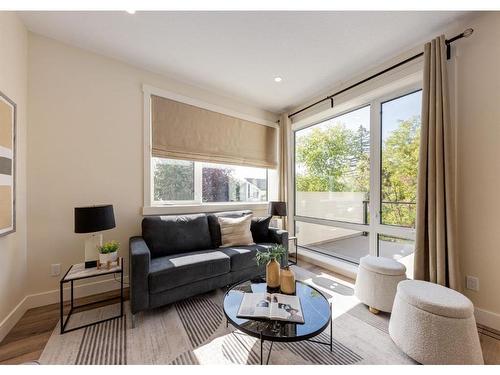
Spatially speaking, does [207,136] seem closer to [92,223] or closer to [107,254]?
[92,223]

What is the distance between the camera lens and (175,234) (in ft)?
8.21

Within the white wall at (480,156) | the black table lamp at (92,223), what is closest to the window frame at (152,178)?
the black table lamp at (92,223)

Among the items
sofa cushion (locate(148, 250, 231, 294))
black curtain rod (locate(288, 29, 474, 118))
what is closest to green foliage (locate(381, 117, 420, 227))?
black curtain rod (locate(288, 29, 474, 118))

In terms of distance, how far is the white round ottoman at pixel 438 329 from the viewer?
132cm

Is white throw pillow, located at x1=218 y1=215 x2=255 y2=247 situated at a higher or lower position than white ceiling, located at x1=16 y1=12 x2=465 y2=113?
lower

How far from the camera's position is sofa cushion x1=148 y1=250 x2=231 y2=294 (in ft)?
6.23

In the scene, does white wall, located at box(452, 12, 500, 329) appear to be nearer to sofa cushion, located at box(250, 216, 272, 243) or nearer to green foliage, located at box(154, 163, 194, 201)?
sofa cushion, located at box(250, 216, 272, 243)

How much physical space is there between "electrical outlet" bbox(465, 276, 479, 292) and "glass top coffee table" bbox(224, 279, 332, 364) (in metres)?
1.44

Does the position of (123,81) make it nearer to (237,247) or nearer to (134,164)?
(134,164)

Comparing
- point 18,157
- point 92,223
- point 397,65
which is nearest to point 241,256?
point 92,223

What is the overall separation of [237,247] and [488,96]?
282cm

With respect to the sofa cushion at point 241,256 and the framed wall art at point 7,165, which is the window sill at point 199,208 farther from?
the framed wall art at point 7,165

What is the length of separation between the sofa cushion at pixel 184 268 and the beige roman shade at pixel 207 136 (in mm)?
1368
